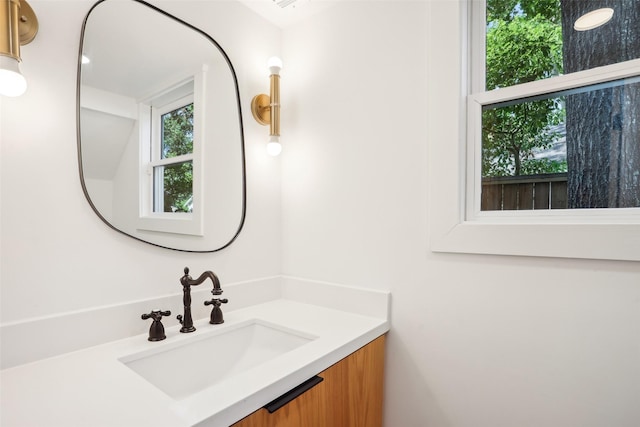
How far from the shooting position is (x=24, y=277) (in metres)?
0.87

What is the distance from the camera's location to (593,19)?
100cm

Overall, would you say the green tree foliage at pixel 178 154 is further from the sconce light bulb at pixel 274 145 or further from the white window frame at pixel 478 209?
the white window frame at pixel 478 209

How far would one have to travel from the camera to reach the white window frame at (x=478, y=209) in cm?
92

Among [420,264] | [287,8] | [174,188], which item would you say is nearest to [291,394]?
[420,264]

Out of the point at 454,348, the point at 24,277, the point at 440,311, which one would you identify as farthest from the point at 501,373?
the point at 24,277

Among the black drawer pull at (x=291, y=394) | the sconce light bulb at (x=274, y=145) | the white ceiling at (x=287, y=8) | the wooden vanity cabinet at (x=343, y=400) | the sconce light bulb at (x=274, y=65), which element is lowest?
the wooden vanity cabinet at (x=343, y=400)

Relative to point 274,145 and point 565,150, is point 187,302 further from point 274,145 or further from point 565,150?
point 565,150

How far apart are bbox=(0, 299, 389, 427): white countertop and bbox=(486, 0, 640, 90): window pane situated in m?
1.05

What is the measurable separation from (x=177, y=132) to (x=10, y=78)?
49 cm

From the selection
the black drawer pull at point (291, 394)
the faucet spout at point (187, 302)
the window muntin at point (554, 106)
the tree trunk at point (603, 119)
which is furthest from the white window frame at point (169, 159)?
the tree trunk at point (603, 119)

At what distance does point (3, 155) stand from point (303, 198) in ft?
3.33

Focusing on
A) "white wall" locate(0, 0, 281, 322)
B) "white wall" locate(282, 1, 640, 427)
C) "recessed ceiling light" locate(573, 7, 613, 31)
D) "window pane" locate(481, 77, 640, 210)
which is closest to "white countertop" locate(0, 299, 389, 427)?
"white wall" locate(0, 0, 281, 322)

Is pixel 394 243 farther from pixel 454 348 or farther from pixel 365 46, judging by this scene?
pixel 365 46

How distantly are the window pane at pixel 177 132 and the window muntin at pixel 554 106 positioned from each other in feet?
3.39
